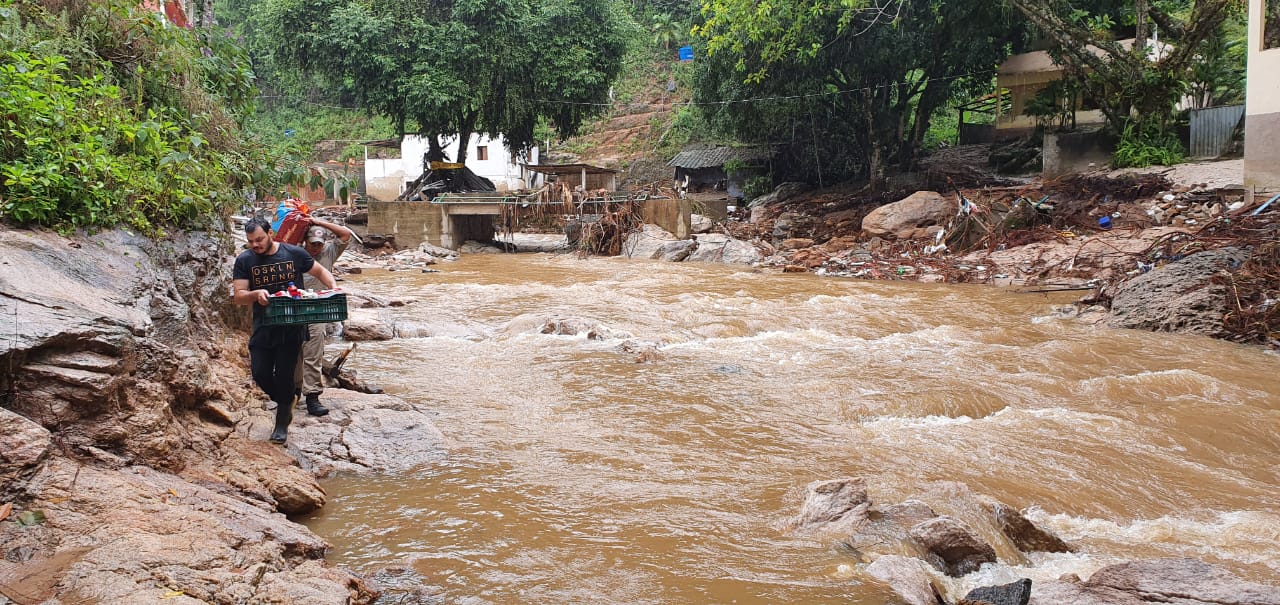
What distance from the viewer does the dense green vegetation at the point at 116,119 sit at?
16.8ft

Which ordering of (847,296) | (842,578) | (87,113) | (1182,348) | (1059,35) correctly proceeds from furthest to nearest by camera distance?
(1059,35) < (847,296) < (1182,348) < (87,113) < (842,578)

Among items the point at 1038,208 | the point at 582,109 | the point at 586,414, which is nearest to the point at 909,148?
the point at 1038,208

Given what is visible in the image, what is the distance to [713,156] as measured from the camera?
36531 millimetres

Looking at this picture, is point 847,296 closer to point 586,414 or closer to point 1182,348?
point 1182,348

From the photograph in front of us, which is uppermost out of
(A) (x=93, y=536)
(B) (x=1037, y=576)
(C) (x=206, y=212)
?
(C) (x=206, y=212)

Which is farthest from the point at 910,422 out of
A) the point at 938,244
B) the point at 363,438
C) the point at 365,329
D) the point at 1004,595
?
the point at 938,244

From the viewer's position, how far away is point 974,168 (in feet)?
92.4

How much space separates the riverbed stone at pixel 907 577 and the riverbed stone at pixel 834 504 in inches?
18.1

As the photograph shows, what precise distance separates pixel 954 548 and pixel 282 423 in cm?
406

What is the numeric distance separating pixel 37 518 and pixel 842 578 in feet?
11.0

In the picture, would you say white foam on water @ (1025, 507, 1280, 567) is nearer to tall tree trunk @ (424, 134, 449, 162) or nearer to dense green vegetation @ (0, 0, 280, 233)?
dense green vegetation @ (0, 0, 280, 233)

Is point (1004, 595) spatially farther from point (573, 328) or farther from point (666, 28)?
point (666, 28)

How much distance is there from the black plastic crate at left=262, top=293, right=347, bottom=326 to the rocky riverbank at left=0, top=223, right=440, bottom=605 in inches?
20.3

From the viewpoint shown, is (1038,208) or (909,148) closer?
(1038,208)
